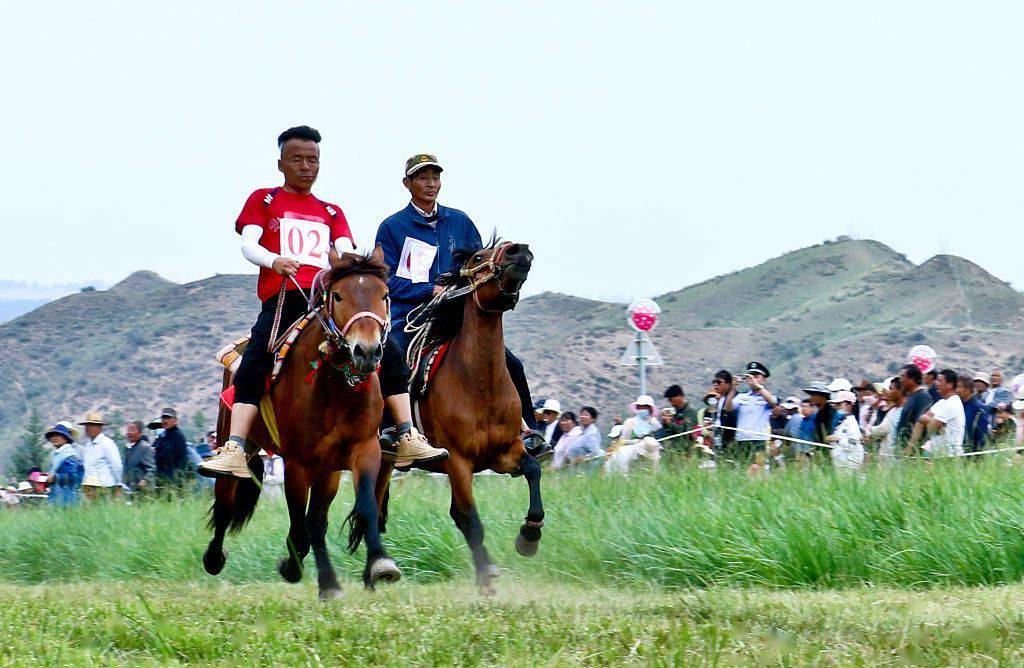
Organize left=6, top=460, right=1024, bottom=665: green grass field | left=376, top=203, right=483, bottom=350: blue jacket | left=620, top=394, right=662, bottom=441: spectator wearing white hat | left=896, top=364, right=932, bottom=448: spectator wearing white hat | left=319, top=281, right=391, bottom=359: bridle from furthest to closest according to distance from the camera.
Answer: left=620, top=394, right=662, bottom=441: spectator wearing white hat < left=896, top=364, right=932, bottom=448: spectator wearing white hat < left=376, top=203, right=483, bottom=350: blue jacket < left=319, top=281, right=391, bottom=359: bridle < left=6, top=460, right=1024, bottom=665: green grass field

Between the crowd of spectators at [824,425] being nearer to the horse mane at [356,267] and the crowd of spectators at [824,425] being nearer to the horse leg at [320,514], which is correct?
the horse leg at [320,514]

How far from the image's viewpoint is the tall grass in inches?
434

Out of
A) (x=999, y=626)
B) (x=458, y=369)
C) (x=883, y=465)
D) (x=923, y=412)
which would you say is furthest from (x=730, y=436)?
(x=999, y=626)

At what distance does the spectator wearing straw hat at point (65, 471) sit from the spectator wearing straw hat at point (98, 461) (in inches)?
3.9

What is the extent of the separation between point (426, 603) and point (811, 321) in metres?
81.2

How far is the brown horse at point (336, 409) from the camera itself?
364 inches

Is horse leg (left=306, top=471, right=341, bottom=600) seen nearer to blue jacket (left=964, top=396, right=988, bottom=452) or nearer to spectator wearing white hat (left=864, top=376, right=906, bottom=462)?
spectator wearing white hat (left=864, top=376, right=906, bottom=462)

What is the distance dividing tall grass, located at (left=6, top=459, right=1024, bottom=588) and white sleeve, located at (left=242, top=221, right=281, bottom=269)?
4.19 metres

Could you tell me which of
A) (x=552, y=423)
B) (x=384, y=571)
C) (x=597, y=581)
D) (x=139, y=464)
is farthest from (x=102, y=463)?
(x=384, y=571)

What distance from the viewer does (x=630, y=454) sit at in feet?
51.3

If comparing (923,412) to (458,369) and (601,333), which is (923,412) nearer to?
(458,369)

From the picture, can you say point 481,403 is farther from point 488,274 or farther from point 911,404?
point 911,404

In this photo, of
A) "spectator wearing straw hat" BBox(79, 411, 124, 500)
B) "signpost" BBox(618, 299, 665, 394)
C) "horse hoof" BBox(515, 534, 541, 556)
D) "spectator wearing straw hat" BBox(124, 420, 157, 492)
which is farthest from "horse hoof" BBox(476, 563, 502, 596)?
"spectator wearing straw hat" BBox(124, 420, 157, 492)

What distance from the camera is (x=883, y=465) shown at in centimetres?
1260
